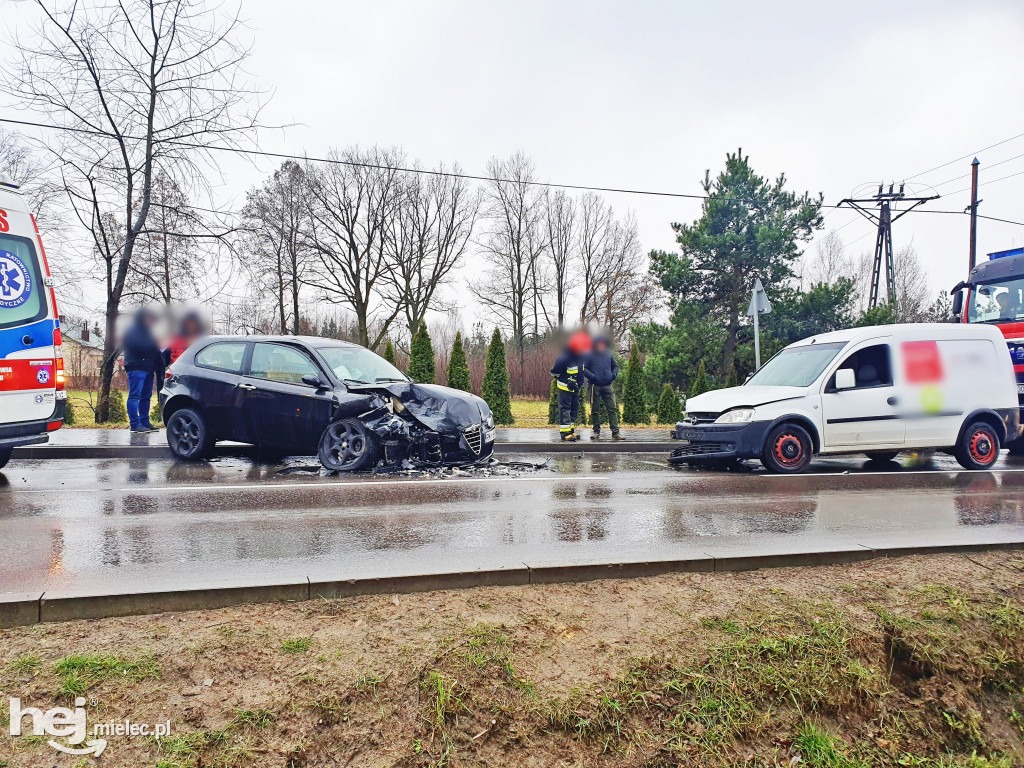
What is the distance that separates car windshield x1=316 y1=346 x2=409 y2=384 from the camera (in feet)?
27.7

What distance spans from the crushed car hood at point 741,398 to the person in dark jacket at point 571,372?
11.9ft

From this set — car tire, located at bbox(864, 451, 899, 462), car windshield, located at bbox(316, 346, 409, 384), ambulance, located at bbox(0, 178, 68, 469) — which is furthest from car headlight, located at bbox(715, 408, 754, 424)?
ambulance, located at bbox(0, 178, 68, 469)

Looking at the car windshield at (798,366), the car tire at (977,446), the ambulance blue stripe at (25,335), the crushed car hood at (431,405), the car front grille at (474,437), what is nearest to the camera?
the ambulance blue stripe at (25,335)

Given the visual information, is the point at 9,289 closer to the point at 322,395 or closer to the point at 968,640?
the point at 322,395

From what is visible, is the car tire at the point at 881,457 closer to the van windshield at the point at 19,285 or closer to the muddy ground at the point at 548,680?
the muddy ground at the point at 548,680

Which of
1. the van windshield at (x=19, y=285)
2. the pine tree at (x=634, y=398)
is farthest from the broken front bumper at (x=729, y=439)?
the pine tree at (x=634, y=398)

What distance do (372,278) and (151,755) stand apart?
127ft

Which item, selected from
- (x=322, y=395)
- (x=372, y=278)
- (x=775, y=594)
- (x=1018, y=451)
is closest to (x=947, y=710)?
(x=775, y=594)

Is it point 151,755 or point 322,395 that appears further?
point 322,395

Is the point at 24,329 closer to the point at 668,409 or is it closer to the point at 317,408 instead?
the point at 317,408

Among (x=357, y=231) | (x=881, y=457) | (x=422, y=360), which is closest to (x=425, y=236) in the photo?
(x=357, y=231)

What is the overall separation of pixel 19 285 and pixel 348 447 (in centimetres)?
410

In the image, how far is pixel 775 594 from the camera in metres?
3.57

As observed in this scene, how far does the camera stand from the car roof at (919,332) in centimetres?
917
